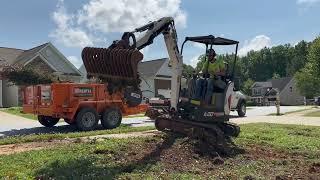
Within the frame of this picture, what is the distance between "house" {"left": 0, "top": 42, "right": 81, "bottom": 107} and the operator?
28.7m

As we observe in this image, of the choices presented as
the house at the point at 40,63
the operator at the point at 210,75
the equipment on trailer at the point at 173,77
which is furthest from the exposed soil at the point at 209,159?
the house at the point at 40,63

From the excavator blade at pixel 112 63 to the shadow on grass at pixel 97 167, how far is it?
1920 millimetres

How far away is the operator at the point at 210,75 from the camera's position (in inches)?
516

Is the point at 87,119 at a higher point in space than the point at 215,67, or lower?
lower

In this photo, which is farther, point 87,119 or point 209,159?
point 87,119

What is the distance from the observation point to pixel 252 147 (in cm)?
1281

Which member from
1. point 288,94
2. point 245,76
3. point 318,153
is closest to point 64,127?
point 318,153

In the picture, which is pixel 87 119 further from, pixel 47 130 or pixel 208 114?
pixel 208 114

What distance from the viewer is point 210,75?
13.4 m

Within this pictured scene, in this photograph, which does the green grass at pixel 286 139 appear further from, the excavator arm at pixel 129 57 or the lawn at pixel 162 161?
the excavator arm at pixel 129 57

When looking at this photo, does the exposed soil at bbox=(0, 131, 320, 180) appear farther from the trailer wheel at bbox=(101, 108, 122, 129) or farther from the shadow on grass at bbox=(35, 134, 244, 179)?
the trailer wheel at bbox=(101, 108, 122, 129)

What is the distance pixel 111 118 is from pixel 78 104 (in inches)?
66.0

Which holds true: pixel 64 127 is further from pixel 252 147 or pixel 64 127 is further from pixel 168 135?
pixel 252 147

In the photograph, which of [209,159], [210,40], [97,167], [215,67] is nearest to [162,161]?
[209,159]
